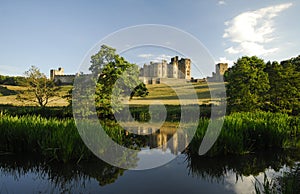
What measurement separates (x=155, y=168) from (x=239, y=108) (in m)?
10.5

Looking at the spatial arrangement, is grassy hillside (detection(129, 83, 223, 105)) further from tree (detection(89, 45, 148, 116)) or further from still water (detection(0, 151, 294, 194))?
still water (detection(0, 151, 294, 194))

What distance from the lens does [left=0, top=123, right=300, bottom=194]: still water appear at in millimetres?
4613

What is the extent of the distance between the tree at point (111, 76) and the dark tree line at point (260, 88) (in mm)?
6500

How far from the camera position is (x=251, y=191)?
4551 mm

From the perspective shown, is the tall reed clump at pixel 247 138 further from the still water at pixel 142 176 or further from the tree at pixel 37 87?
the tree at pixel 37 87

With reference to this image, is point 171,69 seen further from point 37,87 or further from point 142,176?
point 37,87

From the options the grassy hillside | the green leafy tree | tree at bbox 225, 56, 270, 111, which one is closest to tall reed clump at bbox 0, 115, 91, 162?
tree at bbox 225, 56, 270, 111

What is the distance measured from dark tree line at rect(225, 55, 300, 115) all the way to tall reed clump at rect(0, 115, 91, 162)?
11.0m

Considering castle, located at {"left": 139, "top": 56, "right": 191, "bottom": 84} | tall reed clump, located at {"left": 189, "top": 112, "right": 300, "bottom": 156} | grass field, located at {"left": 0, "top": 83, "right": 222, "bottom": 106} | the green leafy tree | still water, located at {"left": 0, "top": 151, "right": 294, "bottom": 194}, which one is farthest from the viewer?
grass field, located at {"left": 0, "top": 83, "right": 222, "bottom": 106}

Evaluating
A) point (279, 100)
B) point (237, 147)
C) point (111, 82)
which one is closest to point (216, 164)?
point (237, 147)

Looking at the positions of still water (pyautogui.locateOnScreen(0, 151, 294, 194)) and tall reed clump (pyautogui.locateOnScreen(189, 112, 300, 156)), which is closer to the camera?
still water (pyautogui.locateOnScreen(0, 151, 294, 194))

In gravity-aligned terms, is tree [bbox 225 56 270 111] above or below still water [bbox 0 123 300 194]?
above

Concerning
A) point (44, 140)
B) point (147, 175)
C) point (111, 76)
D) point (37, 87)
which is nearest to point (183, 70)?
point (111, 76)

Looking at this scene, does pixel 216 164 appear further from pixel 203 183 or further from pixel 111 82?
pixel 111 82
